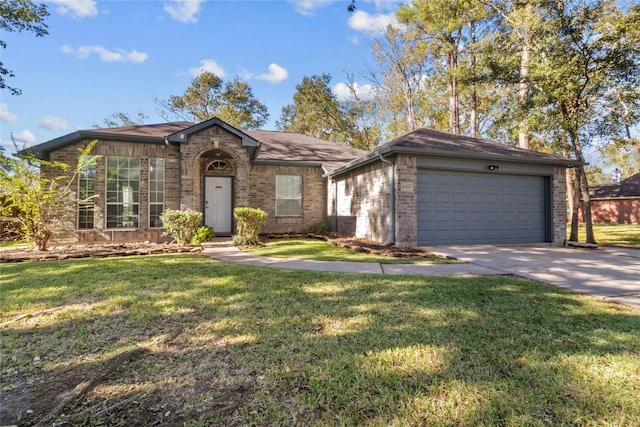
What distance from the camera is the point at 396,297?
3.98 metres

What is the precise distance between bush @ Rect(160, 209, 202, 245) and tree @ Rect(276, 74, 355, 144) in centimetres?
1950

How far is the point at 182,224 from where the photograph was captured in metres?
9.25

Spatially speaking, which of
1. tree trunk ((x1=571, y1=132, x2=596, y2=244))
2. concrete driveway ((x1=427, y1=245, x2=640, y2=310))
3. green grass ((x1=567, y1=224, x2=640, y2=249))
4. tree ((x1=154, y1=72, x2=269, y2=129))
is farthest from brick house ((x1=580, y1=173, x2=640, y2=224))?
tree ((x1=154, y1=72, x2=269, y2=129))

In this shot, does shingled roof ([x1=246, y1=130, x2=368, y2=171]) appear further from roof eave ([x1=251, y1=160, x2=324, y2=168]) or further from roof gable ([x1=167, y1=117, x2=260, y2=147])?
roof gable ([x1=167, y1=117, x2=260, y2=147])

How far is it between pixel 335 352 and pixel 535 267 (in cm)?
555

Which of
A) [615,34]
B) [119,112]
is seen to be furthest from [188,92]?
[615,34]

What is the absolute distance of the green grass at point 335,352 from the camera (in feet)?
6.02

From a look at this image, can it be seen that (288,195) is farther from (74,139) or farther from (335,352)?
(335,352)

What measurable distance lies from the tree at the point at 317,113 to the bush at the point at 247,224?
63.2ft

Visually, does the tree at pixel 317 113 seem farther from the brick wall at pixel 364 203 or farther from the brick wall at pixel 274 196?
the brick wall at pixel 364 203

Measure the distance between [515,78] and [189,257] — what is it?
13.5 meters

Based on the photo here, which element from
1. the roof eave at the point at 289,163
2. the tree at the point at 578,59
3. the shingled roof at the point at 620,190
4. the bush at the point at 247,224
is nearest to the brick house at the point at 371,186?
the roof eave at the point at 289,163

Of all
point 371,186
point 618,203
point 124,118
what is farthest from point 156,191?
point 618,203

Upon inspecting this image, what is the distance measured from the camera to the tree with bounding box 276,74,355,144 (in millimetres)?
25859
